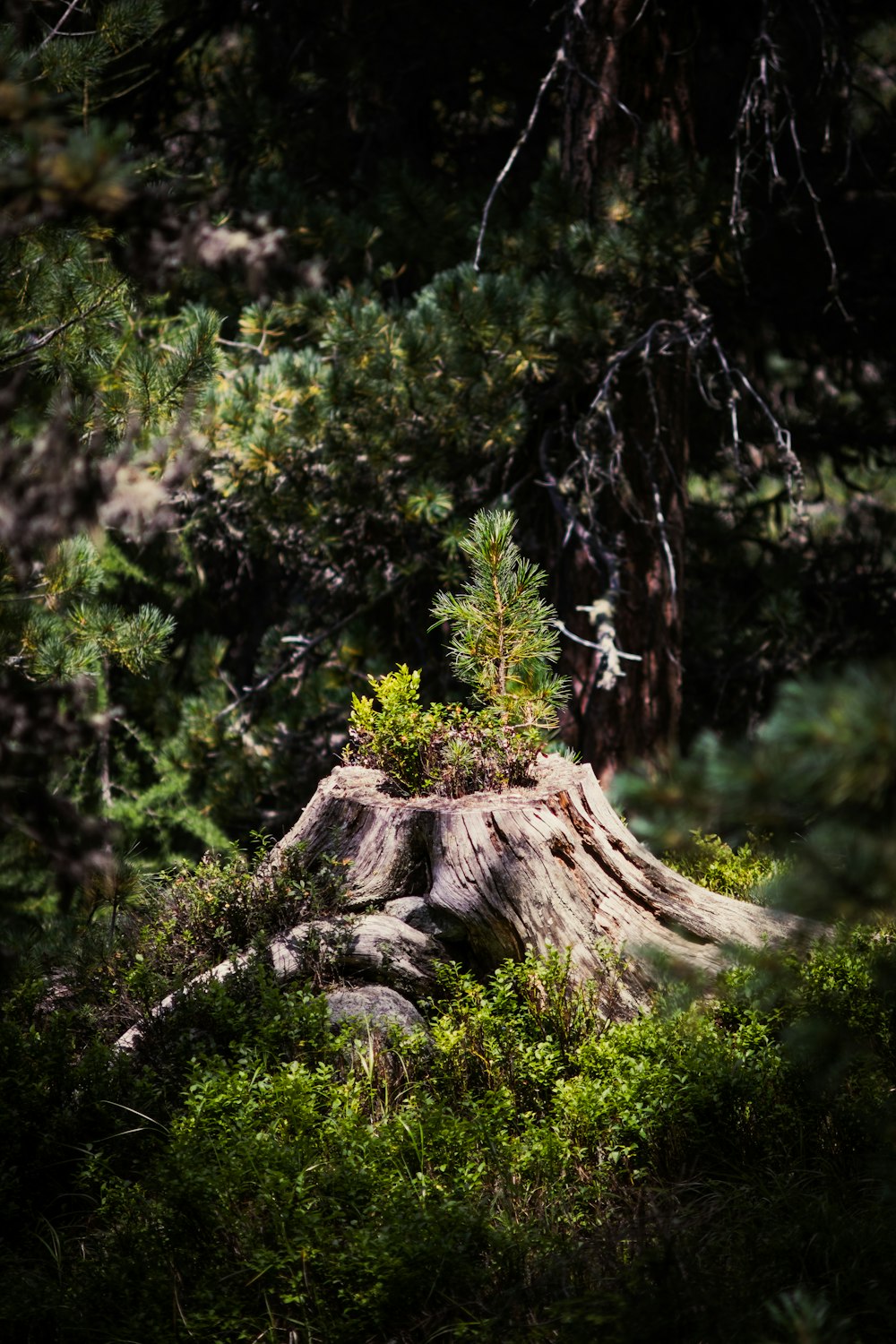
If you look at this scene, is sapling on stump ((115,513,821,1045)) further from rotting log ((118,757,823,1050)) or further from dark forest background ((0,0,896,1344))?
dark forest background ((0,0,896,1344))

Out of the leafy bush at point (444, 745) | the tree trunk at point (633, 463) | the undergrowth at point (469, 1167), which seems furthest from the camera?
the tree trunk at point (633, 463)

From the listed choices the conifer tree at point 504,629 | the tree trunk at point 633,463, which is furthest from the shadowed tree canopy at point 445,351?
the conifer tree at point 504,629

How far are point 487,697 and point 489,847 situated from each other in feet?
2.37

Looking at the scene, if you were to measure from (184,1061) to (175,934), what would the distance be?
0.68 meters

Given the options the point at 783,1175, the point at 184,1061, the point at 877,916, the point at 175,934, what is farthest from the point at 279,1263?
the point at 877,916

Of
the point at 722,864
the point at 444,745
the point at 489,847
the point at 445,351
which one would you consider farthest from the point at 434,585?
the point at 489,847

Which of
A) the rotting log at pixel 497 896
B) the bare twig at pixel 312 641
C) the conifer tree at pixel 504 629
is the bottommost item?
the bare twig at pixel 312 641

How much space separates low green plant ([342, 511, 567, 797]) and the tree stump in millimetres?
107

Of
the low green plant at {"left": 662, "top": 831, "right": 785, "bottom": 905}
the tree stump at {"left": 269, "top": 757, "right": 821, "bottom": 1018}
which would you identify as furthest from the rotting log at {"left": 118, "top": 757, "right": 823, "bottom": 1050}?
the low green plant at {"left": 662, "top": 831, "right": 785, "bottom": 905}

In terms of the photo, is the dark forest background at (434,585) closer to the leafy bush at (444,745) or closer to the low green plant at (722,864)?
the low green plant at (722,864)

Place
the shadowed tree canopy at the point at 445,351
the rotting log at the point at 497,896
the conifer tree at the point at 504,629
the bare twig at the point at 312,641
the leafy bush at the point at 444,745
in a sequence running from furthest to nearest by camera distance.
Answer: the bare twig at the point at 312,641
the shadowed tree canopy at the point at 445,351
the leafy bush at the point at 444,745
the conifer tree at the point at 504,629
the rotting log at the point at 497,896

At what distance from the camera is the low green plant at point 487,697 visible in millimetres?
4027

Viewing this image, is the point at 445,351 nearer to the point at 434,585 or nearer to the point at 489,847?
the point at 434,585

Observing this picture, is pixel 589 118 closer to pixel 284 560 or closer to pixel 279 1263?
pixel 284 560
